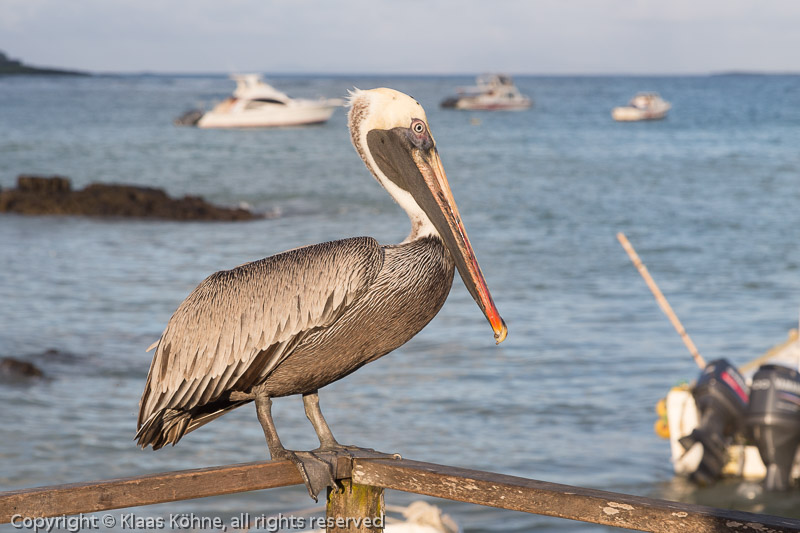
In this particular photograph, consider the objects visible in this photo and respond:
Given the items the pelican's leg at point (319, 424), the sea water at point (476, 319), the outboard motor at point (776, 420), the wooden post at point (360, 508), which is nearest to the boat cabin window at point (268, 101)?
the sea water at point (476, 319)

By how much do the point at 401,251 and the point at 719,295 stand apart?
10.3 metres

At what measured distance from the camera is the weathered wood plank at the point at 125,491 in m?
1.97

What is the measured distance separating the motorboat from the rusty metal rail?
41.9m

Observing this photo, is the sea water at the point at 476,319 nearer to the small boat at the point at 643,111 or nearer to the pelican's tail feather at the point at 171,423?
the pelican's tail feather at the point at 171,423

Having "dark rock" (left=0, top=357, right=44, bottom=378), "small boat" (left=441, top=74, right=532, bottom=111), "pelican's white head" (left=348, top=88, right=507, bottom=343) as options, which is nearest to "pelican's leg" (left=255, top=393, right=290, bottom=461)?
"pelican's white head" (left=348, top=88, right=507, bottom=343)

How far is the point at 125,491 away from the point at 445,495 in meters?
0.70

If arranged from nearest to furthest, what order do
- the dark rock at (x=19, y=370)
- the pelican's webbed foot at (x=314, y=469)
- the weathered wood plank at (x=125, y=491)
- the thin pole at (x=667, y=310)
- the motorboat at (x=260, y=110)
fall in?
the weathered wood plank at (x=125, y=491) < the pelican's webbed foot at (x=314, y=469) < the thin pole at (x=667, y=310) < the dark rock at (x=19, y=370) < the motorboat at (x=260, y=110)

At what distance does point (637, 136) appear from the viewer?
4141 centimetres

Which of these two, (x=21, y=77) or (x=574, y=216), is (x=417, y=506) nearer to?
(x=574, y=216)

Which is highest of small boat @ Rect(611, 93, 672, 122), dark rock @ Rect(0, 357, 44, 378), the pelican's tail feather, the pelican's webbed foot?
small boat @ Rect(611, 93, 672, 122)

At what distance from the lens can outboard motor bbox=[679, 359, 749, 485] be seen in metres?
6.34

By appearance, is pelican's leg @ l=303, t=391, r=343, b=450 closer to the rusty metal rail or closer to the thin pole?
the rusty metal rail

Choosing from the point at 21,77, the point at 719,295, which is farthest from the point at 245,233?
the point at 21,77

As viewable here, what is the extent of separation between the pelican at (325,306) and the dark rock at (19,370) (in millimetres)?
6226
